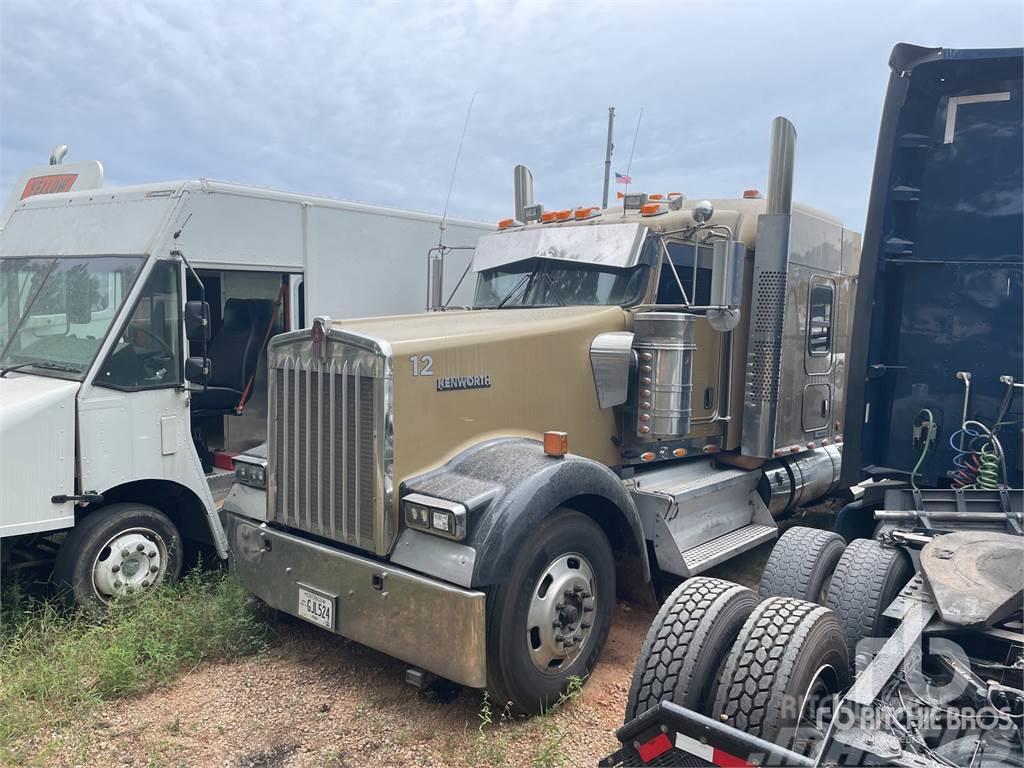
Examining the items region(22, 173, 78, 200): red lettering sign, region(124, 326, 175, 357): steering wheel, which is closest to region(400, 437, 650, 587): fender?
region(124, 326, 175, 357): steering wheel

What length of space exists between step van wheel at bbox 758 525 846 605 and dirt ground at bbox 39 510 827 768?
98cm

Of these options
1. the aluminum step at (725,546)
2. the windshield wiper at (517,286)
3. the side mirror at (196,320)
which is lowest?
the aluminum step at (725,546)

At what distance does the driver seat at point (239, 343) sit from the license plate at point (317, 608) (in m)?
2.94

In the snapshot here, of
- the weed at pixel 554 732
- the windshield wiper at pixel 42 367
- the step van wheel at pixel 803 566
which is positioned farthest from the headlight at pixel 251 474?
the step van wheel at pixel 803 566

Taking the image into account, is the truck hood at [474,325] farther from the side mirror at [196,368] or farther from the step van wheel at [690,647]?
the step van wheel at [690,647]

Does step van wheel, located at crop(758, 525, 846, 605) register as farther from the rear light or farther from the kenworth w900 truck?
the kenworth w900 truck

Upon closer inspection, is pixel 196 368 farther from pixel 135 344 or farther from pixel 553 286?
pixel 553 286

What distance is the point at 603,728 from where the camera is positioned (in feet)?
12.7

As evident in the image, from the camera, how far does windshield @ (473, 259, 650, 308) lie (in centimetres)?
533

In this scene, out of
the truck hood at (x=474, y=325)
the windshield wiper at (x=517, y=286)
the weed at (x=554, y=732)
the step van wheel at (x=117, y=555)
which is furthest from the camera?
the windshield wiper at (x=517, y=286)

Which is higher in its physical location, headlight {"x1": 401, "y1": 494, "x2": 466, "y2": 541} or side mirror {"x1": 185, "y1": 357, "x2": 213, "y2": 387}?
side mirror {"x1": 185, "y1": 357, "x2": 213, "y2": 387}

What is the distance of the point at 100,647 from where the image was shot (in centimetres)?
443

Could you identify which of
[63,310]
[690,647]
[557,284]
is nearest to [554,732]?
[690,647]

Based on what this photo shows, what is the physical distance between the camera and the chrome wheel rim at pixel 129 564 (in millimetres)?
4984
